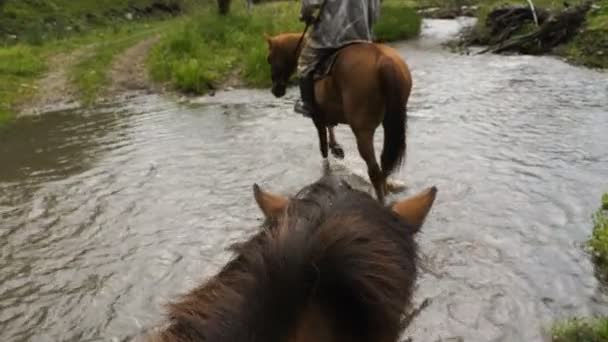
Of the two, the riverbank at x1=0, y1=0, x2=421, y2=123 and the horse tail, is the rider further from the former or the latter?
the riverbank at x1=0, y1=0, x2=421, y2=123

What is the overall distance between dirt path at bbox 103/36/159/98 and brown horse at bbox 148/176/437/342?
12.1 m

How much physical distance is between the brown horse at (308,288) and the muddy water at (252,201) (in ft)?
1.43

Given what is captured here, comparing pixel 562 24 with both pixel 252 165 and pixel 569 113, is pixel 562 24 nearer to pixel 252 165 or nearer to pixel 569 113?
pixel 569 113

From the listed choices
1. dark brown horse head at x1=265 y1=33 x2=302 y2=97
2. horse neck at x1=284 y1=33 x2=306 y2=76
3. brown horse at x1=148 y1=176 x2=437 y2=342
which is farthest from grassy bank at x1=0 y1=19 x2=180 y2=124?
brown horse at x1=148 y1=176 x2=437 y2=342

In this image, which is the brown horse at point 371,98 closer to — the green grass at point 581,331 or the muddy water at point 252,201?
the muddy water at point 252,201

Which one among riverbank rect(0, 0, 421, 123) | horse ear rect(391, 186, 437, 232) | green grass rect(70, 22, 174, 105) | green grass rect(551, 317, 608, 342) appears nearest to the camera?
horse ear rect(391, 186, 437, 232)

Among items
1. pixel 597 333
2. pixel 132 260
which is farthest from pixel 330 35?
pixel 597 333

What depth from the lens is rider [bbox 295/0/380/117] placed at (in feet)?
20.2

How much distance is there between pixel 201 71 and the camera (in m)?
12.9

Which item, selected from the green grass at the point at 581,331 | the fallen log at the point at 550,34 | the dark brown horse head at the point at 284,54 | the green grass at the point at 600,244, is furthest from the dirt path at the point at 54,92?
the green grass at the point at 581,331

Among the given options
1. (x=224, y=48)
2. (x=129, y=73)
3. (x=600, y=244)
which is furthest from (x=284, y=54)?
(x=129, y=73)

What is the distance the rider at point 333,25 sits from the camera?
6148mm

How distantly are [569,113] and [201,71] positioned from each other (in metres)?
7.42

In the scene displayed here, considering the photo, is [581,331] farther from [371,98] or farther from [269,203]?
[371,98]
